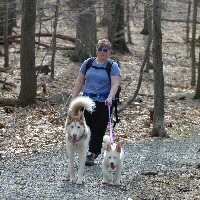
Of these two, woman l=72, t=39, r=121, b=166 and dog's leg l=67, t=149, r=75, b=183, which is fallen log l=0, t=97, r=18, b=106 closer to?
woman l=72, t=39, r=121, b=166

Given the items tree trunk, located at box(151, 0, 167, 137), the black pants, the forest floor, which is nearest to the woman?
the black pants

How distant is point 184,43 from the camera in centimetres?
3372

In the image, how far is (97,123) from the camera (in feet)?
28.3

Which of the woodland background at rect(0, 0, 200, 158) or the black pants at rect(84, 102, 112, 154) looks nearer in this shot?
the black pants at rect(84, 102, 112, 154)

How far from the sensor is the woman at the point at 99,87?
8062mm

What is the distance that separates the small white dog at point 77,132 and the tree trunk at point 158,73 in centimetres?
443

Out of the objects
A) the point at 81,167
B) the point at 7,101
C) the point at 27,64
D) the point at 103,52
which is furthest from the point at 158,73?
the point at 81,167

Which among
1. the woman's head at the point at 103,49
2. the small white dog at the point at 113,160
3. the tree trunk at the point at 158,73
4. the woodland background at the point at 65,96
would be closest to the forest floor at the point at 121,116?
the woodland background at the point at 65,96

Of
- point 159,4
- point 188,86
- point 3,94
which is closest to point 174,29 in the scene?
point 188,86

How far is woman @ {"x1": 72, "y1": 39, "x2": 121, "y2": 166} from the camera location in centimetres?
806

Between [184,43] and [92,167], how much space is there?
26.2 meters

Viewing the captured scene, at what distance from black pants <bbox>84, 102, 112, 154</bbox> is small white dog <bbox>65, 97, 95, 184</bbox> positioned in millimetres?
795

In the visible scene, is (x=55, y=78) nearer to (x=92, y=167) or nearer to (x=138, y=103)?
(x=138, y=103)

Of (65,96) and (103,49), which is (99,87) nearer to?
(103,49)
